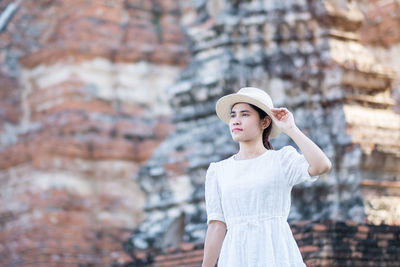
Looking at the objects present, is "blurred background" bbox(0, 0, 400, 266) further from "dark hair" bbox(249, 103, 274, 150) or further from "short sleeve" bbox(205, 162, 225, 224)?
"short sleeve" bbox(205, 162, 225, 224)

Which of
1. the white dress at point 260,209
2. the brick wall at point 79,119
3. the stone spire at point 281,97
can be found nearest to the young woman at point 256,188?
the white dress at point 260,209

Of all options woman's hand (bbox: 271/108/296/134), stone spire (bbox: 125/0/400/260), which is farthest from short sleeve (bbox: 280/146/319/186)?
stone spire (bbox: 125/0/400/260)

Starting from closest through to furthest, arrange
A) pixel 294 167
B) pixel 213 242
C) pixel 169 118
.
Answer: pixel 294 167 → pixel 213 242 → pixel 169 118

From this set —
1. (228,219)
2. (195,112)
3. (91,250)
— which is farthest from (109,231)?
(228,219)

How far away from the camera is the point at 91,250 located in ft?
36.8

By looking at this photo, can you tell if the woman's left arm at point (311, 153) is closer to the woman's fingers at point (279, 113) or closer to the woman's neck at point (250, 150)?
the woman's fingers at point (279, 113)

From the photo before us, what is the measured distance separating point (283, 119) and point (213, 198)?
1.55 feet

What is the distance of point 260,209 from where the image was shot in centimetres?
383

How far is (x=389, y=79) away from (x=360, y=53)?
42 centimetres

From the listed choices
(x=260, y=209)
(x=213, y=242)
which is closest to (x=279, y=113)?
(x=260, y=209)

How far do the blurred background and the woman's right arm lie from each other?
2.82 m

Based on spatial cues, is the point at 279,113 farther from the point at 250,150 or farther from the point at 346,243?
the point at 346,243

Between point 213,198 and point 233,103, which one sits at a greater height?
point 233,103

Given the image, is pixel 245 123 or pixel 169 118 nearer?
pixel 245 123
